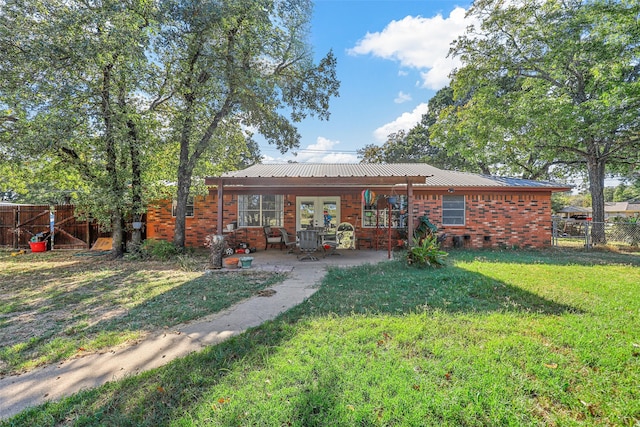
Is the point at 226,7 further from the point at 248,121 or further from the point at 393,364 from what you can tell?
the point at 393,364

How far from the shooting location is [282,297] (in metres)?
4.82

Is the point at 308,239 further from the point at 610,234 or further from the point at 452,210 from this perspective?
the point at 610,234

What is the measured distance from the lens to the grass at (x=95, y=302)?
3.21 metres

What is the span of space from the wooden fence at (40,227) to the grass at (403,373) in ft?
38.9

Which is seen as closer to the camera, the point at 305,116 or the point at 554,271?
the point at 554,271

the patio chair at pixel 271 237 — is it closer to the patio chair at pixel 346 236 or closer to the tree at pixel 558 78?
the patio chair at pixel 346 236

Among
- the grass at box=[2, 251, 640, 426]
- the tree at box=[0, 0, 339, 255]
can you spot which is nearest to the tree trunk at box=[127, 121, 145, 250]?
the tree at box=[0, 0, 339, 255]

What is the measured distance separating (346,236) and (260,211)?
3.72m

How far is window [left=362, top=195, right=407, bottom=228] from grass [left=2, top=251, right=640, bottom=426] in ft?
22.4

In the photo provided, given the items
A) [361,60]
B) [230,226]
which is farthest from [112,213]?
[361,60]

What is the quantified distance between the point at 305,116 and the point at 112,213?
24.9ft

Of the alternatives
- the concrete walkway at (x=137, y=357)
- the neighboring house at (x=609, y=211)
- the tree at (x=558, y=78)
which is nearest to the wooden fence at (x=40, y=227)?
Answer: the concrete walkway at (x=137, y=357)

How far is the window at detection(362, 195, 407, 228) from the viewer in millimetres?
11133

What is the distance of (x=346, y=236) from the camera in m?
11.2
